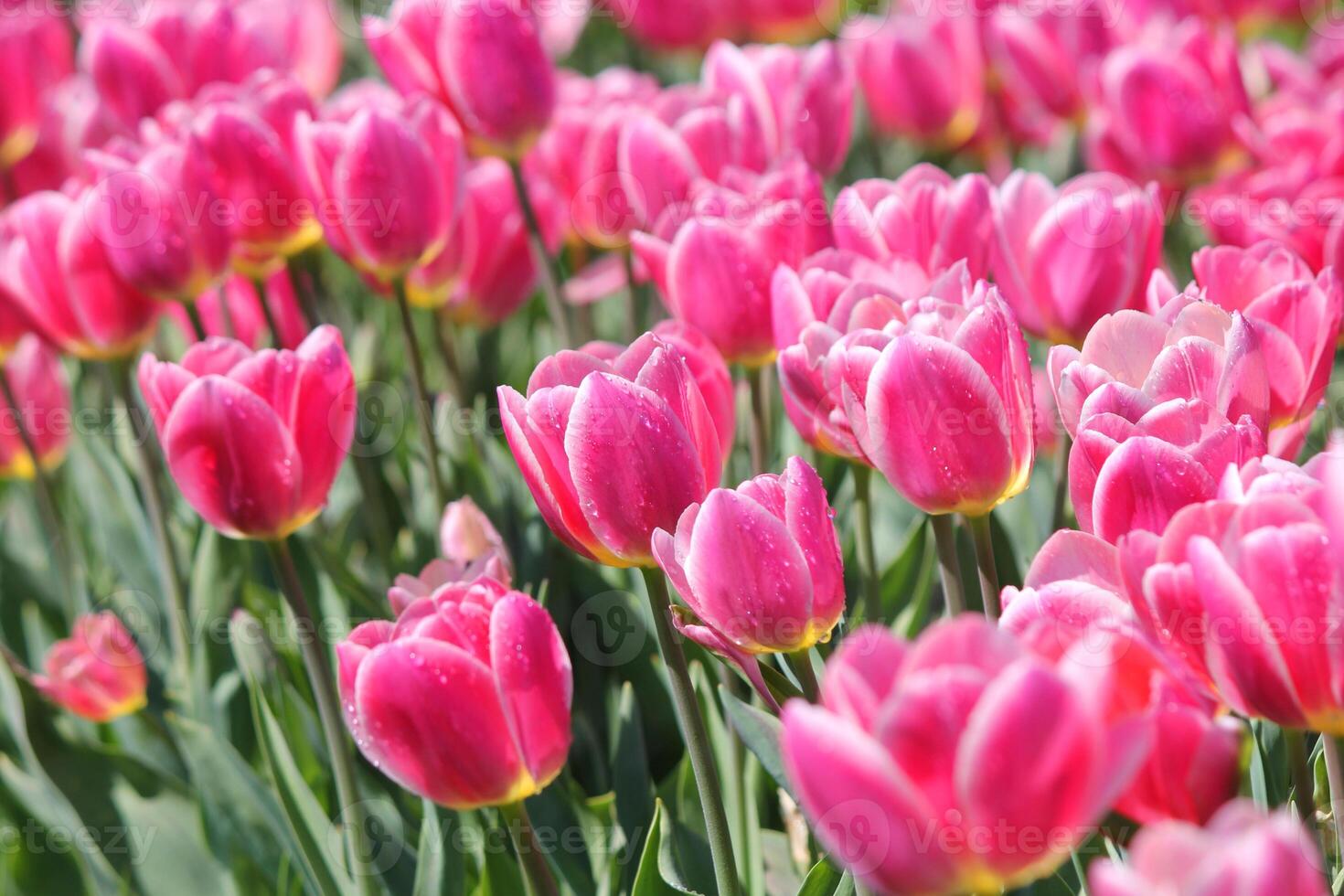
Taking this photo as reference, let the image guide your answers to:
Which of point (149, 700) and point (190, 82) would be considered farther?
point (190, 82)

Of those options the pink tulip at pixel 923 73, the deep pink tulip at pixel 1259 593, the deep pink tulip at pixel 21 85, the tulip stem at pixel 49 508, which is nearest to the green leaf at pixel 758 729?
the deep pink tulip at pixel 1259 593

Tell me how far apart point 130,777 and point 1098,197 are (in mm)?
1062

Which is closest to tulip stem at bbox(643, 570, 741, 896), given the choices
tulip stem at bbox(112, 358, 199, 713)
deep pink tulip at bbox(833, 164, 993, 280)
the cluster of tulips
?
the cluster of tulips

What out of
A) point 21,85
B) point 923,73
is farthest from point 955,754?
point 21,85

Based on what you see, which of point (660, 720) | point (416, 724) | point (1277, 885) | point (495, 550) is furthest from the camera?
point (660, 720)

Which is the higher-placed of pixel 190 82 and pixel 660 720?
pixel 190 82

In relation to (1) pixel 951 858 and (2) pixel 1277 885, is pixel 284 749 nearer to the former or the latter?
(1) pixel 951 858

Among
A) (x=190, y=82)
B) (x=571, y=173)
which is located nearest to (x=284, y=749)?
(x=571, y=173)

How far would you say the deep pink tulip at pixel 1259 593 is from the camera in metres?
0.60

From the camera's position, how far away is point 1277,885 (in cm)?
46

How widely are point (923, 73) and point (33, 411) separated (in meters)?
1.34

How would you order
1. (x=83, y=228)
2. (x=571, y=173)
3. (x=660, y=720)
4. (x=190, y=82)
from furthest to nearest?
1. (x=190, y=82)
2. (x=571, y=173)
3. (x=83, y=228)
4. (x=660, y=720)

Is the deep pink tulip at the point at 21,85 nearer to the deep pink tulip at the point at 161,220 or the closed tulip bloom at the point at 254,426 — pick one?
the deep pink tulip at the point at 161,220

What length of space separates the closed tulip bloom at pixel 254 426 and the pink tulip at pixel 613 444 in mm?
286
